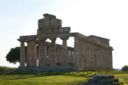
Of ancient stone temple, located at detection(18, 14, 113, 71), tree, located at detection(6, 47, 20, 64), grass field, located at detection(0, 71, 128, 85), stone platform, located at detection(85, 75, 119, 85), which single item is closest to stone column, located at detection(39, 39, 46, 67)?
ancient stone temple, located at detection(18, 14, 113, 71)

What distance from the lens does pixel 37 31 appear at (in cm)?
7869

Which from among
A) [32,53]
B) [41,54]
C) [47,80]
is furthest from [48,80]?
[32,53]

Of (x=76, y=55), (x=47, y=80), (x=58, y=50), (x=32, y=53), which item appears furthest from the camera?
(x=58, y=50)

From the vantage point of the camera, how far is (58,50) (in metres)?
95.8

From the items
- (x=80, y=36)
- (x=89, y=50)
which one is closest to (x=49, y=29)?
(x=80, y=36)

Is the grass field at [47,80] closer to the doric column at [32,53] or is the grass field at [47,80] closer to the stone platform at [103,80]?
the stone platform at [103,80]

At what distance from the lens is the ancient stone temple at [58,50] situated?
7162 cm

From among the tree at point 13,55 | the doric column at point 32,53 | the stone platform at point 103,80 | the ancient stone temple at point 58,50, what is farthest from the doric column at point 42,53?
the stone platform at point 103,80

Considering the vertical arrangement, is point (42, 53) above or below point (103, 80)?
above

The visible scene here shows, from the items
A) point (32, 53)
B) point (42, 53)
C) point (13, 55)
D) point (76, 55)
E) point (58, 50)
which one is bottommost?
point (76, 55)

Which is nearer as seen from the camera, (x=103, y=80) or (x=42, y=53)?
(x=103, y=80)

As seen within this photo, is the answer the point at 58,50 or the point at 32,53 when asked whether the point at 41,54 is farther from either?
the point at 58,50

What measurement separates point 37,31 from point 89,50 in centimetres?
1779

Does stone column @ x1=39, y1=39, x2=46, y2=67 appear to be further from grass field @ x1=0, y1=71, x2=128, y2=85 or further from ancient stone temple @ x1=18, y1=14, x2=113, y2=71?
grass field @ x1=0, y1=71, x2=128, y2=85
